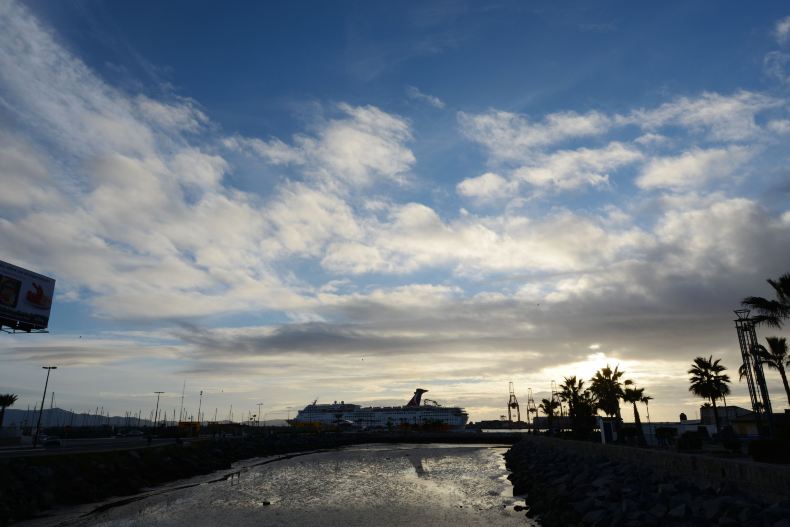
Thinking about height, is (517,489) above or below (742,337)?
below

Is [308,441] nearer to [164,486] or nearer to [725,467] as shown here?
[164,486]

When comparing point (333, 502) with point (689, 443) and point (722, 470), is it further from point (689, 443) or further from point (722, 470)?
point (722, 470)

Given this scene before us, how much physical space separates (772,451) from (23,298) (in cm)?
5371

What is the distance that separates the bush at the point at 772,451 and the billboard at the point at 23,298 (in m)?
52.4

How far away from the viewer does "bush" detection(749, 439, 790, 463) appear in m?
19.2

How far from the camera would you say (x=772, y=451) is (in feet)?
63.9

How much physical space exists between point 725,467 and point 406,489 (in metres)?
25.1

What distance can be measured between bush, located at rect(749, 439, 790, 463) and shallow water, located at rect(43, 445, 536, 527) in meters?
10.3

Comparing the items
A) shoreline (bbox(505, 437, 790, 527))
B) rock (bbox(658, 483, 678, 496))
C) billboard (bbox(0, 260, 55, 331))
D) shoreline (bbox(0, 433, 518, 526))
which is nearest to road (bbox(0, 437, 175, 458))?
shoreline (bbox(0, 433, 518, 526))

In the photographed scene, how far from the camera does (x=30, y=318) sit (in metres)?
46.5

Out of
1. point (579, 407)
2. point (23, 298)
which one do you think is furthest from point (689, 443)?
point (23, 298)

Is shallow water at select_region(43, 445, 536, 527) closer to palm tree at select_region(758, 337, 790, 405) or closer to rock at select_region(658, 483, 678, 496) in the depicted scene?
rock at select_region(658, 483, 678, 496)

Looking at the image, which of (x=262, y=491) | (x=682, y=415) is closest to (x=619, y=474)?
(x=262, y=491)

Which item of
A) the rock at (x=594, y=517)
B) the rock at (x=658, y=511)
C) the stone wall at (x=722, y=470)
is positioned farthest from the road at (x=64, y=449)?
the stone wall at (x=722, y=470)
